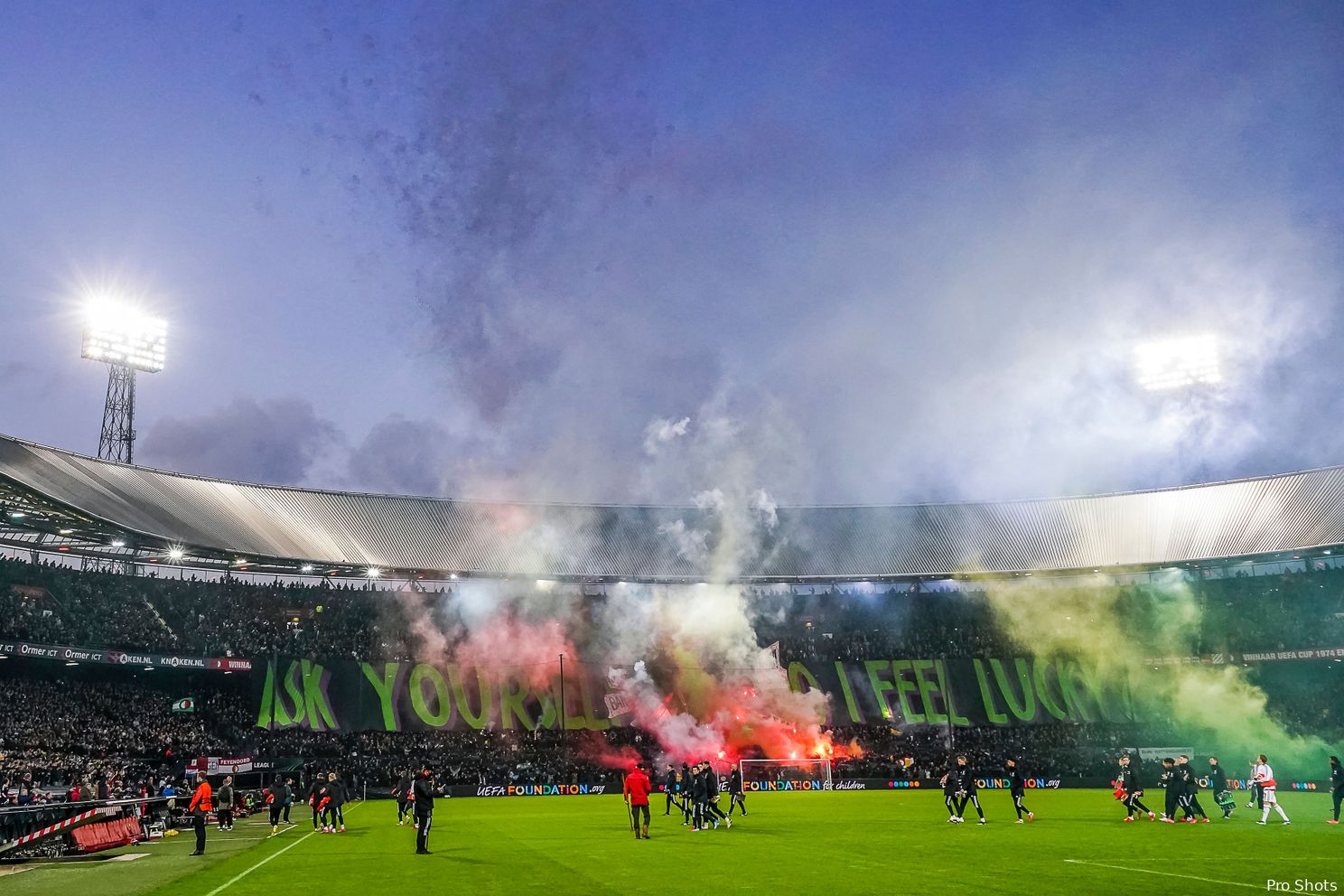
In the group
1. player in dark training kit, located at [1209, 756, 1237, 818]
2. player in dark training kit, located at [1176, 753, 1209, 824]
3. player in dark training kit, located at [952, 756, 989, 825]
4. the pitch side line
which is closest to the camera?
the pitch side line

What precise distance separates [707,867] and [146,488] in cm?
4280

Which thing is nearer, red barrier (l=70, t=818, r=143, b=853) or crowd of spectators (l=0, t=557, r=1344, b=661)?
red barrier (l=70, t=818, r=143, b=853)

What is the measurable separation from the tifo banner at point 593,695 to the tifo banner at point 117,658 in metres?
2.04

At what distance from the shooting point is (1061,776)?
53188mm

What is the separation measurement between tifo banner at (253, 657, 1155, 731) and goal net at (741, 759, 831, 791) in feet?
26.0

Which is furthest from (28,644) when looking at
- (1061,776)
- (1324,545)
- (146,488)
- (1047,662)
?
(1324,545)

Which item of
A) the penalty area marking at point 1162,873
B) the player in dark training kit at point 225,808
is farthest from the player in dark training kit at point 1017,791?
the player in dark training kit at point 225,808

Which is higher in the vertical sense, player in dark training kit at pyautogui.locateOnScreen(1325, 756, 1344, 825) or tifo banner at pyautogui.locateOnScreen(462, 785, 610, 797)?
player in dark training kit at pyautogui.locateOnScreen(1325, 756, 1344, 825)

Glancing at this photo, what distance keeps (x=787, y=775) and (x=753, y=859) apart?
3764 cm

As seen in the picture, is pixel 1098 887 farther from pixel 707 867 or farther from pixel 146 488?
pixel 146 488

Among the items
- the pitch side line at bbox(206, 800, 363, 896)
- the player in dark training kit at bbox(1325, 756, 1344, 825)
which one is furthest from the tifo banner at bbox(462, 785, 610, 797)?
the player in dark training kit at bbox(1325, 756, 1344, 825)

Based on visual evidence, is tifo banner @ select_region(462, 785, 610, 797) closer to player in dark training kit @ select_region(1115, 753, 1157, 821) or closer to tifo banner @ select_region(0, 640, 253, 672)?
tifo banner @ select_region(0, 640, 253, 672)

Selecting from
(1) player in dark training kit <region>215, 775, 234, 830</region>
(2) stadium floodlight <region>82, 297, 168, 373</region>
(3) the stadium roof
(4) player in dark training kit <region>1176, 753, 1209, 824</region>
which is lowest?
(1) player in dark training kit <region>215, 775, 234, 830</region>

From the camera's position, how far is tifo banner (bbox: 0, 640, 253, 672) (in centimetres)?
4706
